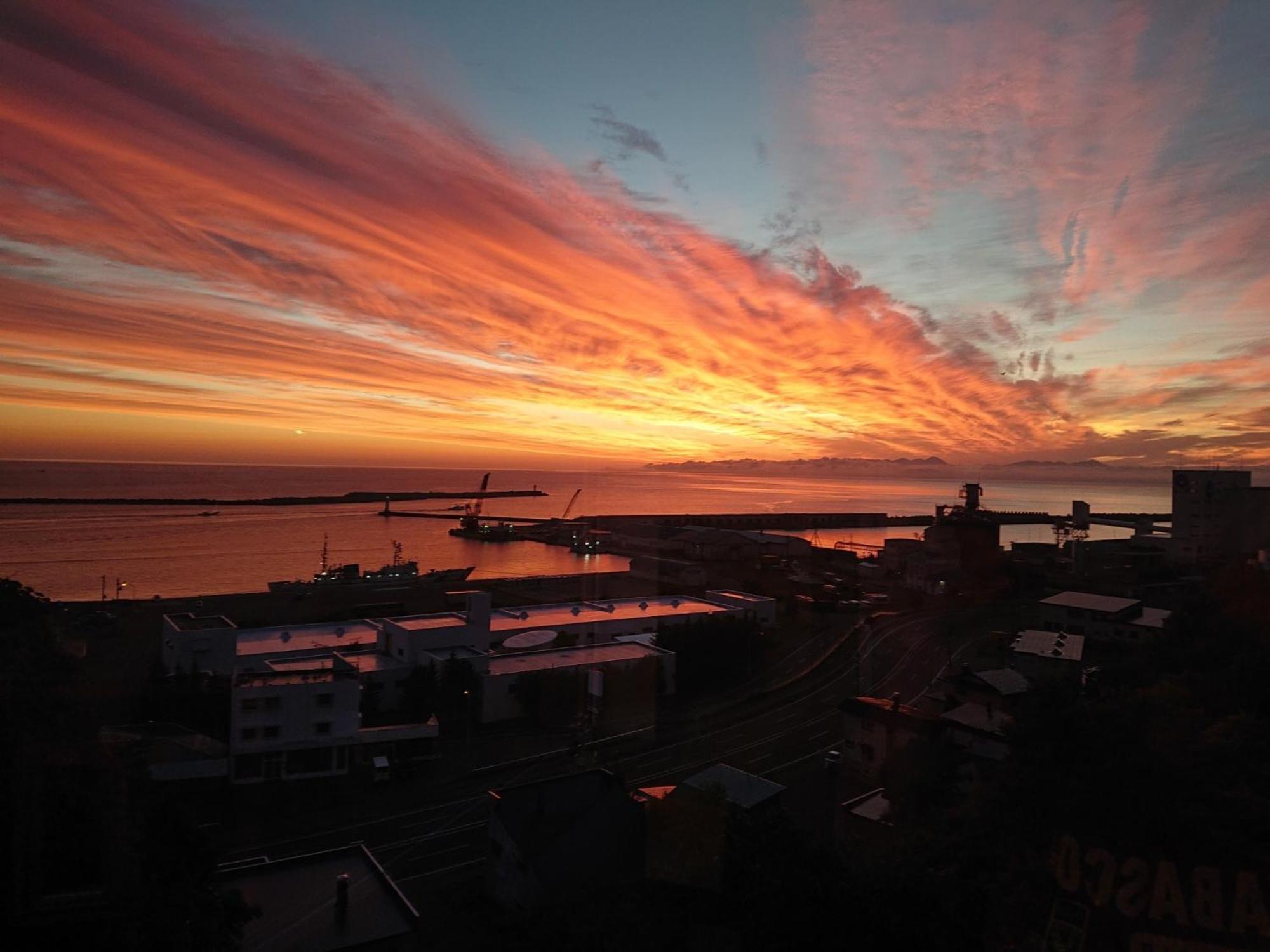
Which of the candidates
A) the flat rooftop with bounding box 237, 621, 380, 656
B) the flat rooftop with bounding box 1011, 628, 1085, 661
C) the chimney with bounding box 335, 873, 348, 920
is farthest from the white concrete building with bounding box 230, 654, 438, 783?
the flat rooftop with bounding box 1011, 628, 1085, 661

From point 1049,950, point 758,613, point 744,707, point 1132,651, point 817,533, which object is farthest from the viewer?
point 817,533

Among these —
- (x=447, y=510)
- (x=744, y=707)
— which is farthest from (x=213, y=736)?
(x=447, y=510)

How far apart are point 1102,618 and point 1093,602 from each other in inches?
15.6

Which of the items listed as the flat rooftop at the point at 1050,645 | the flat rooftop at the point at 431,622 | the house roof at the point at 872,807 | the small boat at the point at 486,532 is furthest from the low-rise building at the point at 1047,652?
the small boat at the point at 486,532

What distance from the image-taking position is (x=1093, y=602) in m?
6.86

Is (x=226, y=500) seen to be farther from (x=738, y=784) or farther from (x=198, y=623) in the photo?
(x=738, y=784)

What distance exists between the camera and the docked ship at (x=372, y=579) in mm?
10625

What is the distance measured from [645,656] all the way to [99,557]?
13346mm

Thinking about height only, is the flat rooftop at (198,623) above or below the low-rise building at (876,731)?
above

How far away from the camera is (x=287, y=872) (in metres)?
2.38

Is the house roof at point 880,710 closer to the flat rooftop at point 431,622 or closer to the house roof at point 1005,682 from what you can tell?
the house roof at point 1005,682

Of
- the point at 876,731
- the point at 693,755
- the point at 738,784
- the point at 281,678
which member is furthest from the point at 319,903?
the point at 876,731

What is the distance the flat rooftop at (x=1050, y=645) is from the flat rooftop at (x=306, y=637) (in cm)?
461

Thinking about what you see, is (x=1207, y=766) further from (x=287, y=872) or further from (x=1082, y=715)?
(x=287, y=872)
